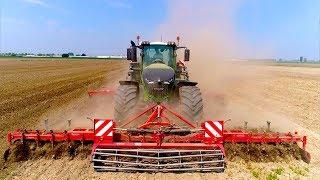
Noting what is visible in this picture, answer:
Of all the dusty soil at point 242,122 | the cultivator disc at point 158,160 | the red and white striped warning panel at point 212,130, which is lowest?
the dusty soil at point 242,122

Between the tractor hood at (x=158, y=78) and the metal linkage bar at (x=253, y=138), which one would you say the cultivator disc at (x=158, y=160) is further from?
the tractor hood at (x=158, y=78)

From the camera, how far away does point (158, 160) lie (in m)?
8.16

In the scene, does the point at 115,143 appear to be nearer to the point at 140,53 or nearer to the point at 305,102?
the point at 140,53

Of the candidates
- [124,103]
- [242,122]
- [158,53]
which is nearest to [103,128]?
[124,103]

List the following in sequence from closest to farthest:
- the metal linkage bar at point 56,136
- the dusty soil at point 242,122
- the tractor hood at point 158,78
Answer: the dusty soil at point 242,122, the metal linkage bar at point 56,136, the tractor hood at point 158,78

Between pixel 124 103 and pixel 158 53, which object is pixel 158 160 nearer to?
pixel 124 103

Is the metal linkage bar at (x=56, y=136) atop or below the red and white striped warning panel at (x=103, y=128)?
below

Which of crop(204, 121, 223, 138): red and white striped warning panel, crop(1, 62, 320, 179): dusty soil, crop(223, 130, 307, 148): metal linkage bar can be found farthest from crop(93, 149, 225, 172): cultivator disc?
crop(223, 130, 307, 148): metal linkage bar

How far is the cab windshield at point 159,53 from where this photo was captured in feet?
40.0

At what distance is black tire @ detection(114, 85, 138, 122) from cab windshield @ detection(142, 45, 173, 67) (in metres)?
1.77

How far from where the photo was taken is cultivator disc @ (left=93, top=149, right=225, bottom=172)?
8.07 m

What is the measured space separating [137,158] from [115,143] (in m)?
0.58

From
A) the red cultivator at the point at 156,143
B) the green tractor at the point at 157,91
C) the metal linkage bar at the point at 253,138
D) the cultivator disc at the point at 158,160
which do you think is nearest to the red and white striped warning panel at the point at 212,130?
the red cultivator at the point at 156,143

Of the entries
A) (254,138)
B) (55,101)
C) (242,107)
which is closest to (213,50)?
(242,107)
